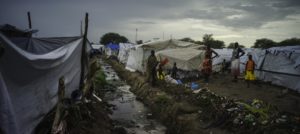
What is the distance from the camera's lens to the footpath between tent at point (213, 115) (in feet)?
Result: 20.7

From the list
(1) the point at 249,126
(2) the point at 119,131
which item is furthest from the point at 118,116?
(1) the point at 249,126

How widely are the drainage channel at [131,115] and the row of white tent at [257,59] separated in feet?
12.6

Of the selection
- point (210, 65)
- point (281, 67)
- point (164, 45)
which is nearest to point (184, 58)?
point (164, 45)

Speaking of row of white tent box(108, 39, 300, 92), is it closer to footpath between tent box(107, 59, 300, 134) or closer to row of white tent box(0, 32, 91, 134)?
footpath between tent box(107, 59, 300, 134)

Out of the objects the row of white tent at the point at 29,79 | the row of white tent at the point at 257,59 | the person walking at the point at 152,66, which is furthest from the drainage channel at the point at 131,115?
the row of white tent at the point at 257,59

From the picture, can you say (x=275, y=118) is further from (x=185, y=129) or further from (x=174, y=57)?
(x=174, y=57)

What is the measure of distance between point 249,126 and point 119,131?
393 centimetres

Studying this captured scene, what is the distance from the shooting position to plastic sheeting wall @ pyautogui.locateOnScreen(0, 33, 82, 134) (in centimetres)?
375

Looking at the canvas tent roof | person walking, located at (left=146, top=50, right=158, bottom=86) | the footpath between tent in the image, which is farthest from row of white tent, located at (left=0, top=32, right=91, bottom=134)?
the canvas tent roof

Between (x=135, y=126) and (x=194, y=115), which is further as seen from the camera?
(x=135, y=126)

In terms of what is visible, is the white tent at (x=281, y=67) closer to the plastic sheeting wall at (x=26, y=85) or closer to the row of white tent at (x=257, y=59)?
the row of white tent at (x=257, y=59)

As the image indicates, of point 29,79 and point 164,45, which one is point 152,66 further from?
point 29,79

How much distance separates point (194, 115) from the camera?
854cm

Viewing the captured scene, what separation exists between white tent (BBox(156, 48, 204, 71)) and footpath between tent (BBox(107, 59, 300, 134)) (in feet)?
13.7
